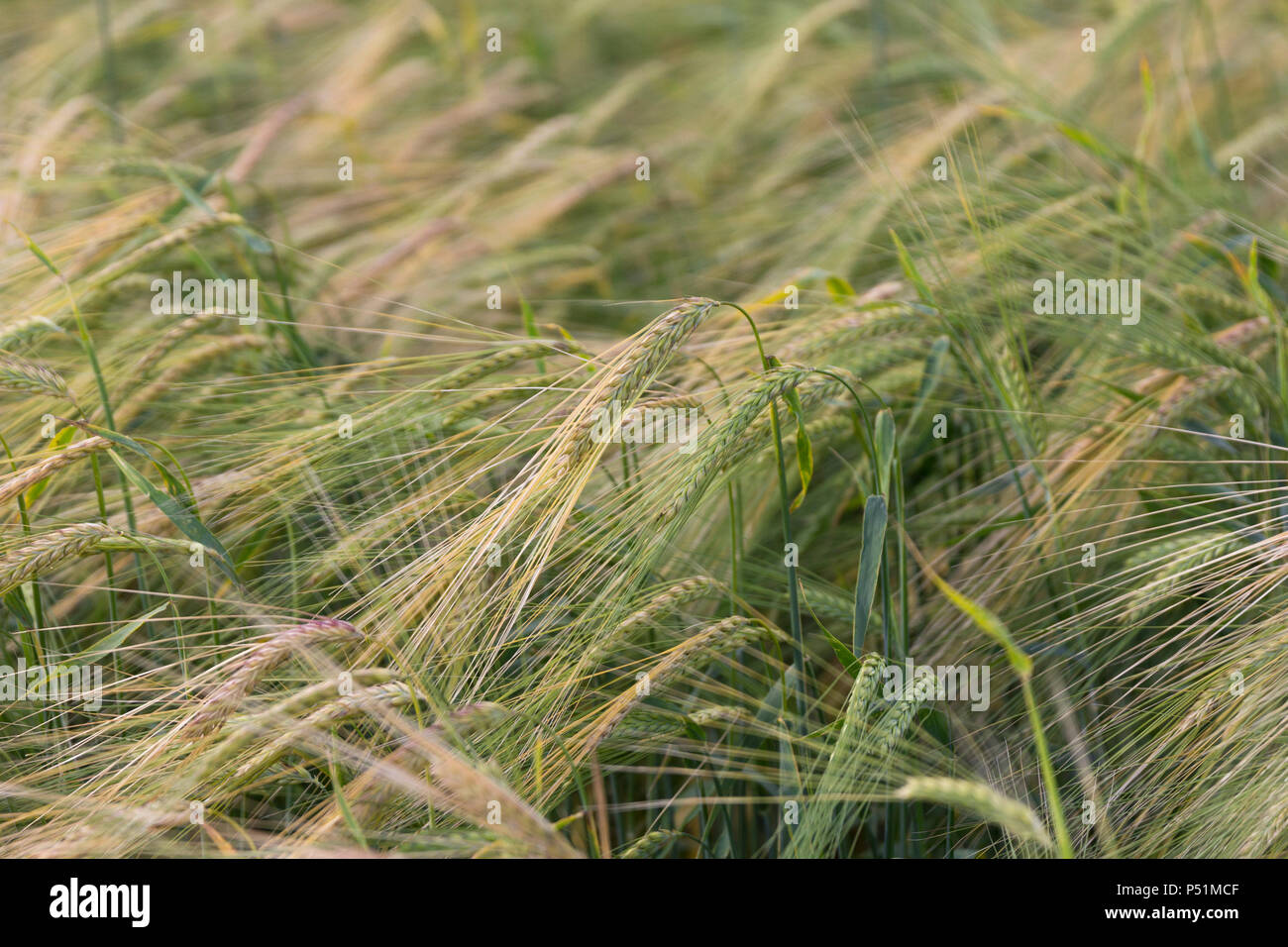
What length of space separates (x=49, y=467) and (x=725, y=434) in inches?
33.3

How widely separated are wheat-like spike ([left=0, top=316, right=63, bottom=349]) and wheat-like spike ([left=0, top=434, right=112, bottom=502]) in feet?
0.63

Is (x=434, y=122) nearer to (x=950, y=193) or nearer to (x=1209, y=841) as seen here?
(x=950, y=193)

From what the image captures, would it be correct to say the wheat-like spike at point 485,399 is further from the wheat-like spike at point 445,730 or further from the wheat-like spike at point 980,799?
the wheat-like spike at point 980,799

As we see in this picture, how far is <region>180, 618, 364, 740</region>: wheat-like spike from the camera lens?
1.02 m

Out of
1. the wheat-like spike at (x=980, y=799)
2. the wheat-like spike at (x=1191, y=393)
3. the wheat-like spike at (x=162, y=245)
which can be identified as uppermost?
the wheat-like spike at (x=162, y=245)

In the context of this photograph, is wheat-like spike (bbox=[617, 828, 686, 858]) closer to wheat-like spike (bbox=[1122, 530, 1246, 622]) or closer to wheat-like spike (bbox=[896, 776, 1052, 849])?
wheat-like spike (bbox=[896, 776, 1052, 849])

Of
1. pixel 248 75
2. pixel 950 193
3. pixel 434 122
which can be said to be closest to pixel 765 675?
pixel 950 193

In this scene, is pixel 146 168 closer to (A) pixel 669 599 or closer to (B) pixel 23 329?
(B) pixel 23 329

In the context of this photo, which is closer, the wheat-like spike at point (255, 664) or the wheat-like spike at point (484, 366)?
the wheat-like spike at point (255, 664)

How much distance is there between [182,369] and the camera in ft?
4.88

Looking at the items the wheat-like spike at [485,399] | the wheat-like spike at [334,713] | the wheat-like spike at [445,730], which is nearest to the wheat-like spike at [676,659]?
the wheat-like spike at [445,730]

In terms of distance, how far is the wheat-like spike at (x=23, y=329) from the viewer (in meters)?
1.28

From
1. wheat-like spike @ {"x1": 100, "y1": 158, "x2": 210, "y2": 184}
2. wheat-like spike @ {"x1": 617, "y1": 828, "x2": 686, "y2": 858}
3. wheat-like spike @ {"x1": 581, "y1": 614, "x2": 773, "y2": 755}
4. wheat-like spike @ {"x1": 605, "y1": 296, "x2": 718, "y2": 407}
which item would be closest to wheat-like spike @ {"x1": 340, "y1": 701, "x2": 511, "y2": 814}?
wheat-like spike @ {"x1": 581, "y1": 614, "x2": 773, "y2": 755}
